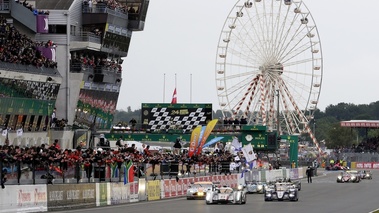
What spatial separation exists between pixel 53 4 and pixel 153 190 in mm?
25071

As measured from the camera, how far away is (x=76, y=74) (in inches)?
2847

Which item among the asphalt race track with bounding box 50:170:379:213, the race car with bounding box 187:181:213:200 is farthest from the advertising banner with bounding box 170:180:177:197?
the asphalt race track with bounding box 50:170:379:213

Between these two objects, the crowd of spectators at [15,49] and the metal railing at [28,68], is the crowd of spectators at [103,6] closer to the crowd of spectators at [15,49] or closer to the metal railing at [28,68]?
the metal railing at [28,68]

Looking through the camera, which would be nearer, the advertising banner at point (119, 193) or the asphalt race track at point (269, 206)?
the asphalt race track at point (269, 206)

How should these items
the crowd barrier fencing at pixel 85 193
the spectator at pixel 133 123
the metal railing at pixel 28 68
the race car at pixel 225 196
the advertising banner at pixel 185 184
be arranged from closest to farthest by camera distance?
the crowd barrier fencing at pixel 85 193 → the race car at pixel 225 196 → the metal railing at pixel 28 68 → the advertising banner at pixel 185 184 → the spectator at pixel 133 123

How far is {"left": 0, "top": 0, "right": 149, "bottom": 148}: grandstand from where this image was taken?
53969 millimetres

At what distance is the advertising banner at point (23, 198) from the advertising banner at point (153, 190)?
13.2 m

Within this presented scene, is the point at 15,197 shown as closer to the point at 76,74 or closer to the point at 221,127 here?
the point at 76,74

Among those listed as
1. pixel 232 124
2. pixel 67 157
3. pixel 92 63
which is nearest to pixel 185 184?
pixel 67 157

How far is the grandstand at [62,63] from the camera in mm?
53969

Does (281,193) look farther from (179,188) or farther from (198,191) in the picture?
(179,188)

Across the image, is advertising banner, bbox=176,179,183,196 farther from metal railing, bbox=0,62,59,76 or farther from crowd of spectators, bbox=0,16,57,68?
crowd of spectators, bbox=0,16,57,68

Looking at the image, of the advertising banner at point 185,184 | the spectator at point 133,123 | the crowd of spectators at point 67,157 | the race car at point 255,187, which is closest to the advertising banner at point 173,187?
the crowd of spectators at point 67,157

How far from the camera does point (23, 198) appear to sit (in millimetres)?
36469
